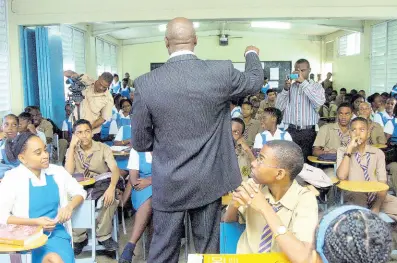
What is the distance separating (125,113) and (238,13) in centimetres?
249

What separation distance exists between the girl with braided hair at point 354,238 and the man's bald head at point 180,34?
111cm

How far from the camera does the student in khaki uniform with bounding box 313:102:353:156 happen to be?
4766 millimetres

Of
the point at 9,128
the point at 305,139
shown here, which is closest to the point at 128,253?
the point at 9,128

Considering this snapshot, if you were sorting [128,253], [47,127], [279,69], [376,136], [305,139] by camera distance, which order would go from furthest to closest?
[279,69] → [47,127] → [376,136] → [305,139] → [128,253]

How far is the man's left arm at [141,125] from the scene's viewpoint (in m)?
1.92

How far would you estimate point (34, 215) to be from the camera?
8.75 ft

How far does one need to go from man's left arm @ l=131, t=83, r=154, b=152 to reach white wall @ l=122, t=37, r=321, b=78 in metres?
15.0

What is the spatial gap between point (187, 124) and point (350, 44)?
1261cm

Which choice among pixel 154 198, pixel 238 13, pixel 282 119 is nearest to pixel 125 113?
pixel 238 13

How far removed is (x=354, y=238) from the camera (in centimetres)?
102

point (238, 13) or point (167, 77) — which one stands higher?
point (238, 13)

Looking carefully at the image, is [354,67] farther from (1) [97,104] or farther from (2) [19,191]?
(2) [19,191]

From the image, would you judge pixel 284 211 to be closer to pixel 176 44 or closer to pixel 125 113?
pixel 176 44

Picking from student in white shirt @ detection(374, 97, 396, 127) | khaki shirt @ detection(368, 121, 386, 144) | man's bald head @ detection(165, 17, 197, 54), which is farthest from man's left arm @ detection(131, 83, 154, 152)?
student in white shirt @ detection(374, 97, 396, 127)
